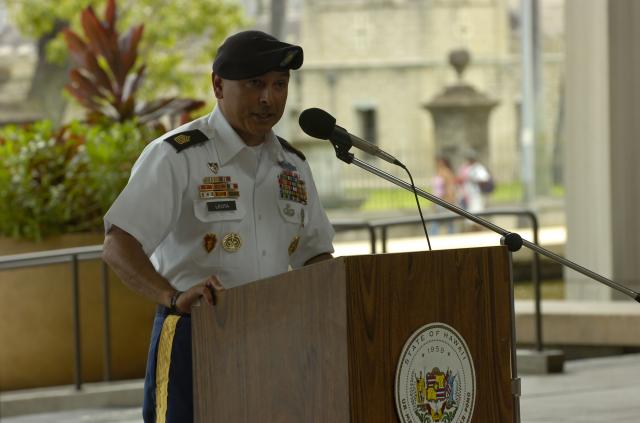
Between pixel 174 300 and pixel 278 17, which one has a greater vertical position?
pixel 278 17

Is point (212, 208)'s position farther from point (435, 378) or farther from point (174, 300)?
point (435, 378)

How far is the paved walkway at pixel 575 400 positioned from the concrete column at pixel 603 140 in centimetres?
237

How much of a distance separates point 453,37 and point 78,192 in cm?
4882

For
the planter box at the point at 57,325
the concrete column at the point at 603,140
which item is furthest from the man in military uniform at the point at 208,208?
the concrete column at the point at 603,140

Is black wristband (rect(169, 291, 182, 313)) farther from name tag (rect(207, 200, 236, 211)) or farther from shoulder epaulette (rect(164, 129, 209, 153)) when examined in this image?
shoulder epaulette (rect(164, 129, 209, 153))

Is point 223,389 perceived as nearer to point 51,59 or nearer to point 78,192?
point 78,192

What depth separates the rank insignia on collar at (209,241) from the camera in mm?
3225

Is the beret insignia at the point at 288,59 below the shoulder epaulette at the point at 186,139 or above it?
above

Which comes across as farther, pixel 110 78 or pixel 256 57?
pixel 110 78

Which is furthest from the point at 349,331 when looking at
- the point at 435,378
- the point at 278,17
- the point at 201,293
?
the point at 278,17

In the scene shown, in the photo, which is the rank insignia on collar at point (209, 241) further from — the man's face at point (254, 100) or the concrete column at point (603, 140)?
the concrete column at point (603, 140)

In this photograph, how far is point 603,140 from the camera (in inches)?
415

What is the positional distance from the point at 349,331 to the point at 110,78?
19.7 feet

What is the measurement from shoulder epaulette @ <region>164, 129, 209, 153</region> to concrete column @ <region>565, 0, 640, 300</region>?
24.6 feet
